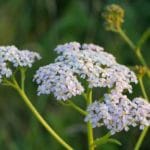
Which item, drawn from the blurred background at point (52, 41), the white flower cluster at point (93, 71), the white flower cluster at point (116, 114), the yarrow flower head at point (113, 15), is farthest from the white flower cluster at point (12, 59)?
the blurred background at point (52, 41)

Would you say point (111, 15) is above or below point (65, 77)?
above

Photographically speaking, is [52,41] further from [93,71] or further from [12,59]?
[93,71]

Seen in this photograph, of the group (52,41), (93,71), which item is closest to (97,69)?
(93,71)

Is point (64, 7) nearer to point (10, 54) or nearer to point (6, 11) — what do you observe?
point (6, 11)

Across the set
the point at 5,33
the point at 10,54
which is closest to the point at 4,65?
the point at 10,54

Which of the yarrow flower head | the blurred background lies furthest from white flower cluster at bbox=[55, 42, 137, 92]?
the blurred background

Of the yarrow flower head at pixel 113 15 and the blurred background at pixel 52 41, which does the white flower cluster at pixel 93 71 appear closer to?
the yarrow flower head at pixel 113 15

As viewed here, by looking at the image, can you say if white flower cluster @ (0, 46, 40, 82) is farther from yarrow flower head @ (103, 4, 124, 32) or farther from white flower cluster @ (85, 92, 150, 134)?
yarrow flower head @ (103, 4, 124, 32)
